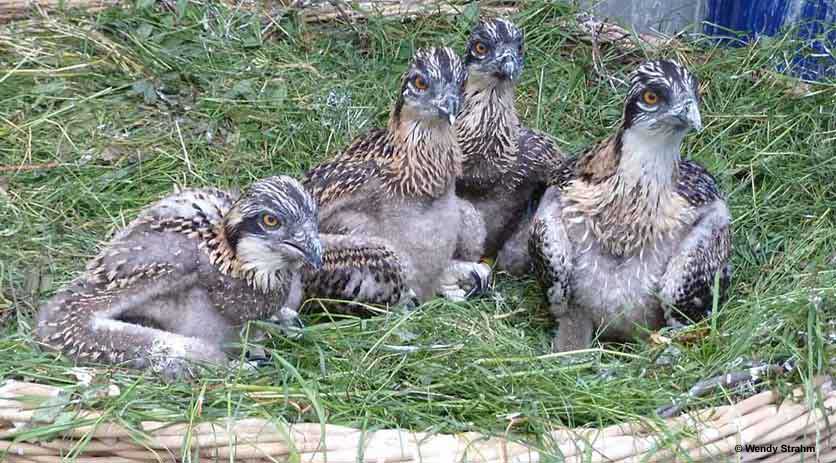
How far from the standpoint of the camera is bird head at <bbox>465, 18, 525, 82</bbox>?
6.69 m

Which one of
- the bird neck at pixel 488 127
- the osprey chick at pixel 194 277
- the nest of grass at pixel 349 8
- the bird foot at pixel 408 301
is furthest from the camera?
the nest of grass at pixel 349 8

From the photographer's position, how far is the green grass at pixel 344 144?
16.7ft

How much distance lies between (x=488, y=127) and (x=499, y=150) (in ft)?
0.47

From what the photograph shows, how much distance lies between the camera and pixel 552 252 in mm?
6133

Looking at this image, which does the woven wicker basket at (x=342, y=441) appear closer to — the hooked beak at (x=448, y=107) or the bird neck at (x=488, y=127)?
the hooked beak at (x=448, y=107)

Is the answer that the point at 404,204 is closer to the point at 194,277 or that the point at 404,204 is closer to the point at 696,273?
the point at 194,277

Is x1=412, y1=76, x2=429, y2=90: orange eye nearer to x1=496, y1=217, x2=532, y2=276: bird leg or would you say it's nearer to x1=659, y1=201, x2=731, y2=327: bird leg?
x1=496, y1=217, x2=532, y2=276: bird leg

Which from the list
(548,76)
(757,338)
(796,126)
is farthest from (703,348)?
(548,76)

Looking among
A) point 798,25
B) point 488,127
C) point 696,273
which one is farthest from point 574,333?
point 798,25

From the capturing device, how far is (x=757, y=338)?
5441 millimetres

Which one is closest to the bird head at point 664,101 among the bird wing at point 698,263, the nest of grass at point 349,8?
the bird wing at point 698,263

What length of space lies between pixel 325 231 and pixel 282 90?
172cm

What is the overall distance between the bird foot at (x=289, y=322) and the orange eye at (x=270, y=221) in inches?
19.1

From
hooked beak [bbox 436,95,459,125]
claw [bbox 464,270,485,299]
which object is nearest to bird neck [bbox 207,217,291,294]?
hooked beak [bbox 436,95,459,125]
